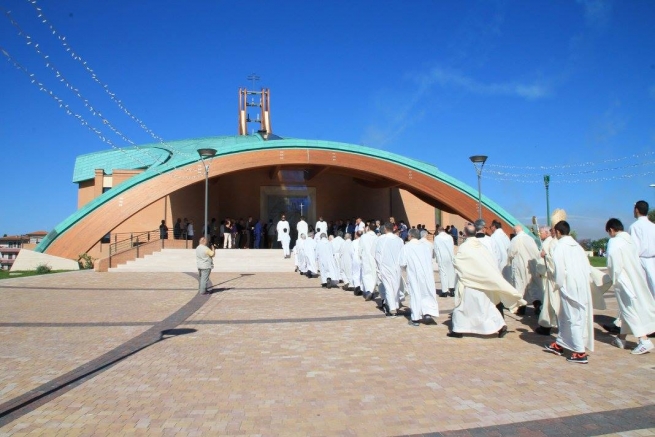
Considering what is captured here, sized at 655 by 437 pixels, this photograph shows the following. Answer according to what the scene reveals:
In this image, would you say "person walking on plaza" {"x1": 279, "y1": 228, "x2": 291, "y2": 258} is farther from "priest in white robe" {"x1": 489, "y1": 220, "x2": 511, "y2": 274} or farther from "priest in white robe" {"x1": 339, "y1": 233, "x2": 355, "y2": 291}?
"priest in white robe" {"x1": 489, "y1": 220, "x2": 511, "y2": 274}

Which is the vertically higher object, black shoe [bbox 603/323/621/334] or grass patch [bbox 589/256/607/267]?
grass patch [bbox 589/256/607/267]

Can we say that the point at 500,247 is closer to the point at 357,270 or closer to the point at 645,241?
the point at 645,241

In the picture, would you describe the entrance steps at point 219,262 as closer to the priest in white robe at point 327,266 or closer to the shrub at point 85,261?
the shrub at point 85,261

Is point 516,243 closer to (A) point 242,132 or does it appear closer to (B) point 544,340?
(B) point 544,340

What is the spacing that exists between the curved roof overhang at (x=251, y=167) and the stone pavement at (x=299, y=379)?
11701mm

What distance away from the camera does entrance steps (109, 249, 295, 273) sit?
19328mm

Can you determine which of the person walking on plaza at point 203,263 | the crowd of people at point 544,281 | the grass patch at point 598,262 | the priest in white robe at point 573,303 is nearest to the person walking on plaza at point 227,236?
the person walking on plaza at point 203,263

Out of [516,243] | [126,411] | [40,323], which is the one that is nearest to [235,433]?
[126,411]

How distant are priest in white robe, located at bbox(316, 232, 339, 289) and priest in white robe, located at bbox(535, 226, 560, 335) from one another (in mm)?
6906

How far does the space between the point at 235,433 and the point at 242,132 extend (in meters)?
34.7

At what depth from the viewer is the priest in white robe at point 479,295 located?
7172 mm

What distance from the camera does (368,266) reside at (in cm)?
1132

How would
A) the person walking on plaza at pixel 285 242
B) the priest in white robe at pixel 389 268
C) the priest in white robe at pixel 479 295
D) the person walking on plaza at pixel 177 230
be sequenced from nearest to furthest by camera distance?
the priest in white robe at pixel 479 295 < the priest in white robe at pixel 389 268 < the person walking on plaza at pixel 285 242 < the person walking on plaza at pixel 177 230

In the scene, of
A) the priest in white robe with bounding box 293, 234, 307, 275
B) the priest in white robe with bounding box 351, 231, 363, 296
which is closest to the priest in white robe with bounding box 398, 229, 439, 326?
the priest in white robe with bounding box 351, 231, 363, 296
